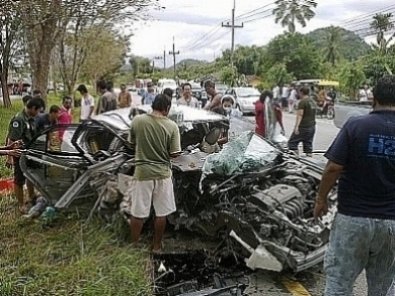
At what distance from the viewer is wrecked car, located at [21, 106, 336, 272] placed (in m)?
5.34

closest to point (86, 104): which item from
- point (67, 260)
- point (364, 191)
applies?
point (67, 260)

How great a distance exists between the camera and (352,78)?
41.6 feet

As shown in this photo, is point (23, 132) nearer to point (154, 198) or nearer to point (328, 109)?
point (154, 198)

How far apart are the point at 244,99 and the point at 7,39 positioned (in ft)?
11.0

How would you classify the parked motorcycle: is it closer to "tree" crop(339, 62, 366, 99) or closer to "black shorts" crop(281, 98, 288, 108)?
"tree" crop(339, 62, 366, 99)

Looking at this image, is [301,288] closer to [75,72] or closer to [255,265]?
[255,265]

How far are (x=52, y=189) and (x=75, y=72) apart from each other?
2074 cm

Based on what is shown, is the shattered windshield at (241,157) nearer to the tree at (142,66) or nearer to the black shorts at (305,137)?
the black shorts at (305,137)

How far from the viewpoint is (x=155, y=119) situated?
19.7 feet

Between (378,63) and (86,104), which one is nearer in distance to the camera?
(378,63)

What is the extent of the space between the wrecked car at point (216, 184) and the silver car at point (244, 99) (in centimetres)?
60

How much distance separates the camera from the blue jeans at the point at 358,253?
11.9ft

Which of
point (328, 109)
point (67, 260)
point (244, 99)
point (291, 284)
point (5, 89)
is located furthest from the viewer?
point (328, 109)

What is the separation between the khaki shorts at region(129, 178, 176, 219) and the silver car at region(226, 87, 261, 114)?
86.2 inches
